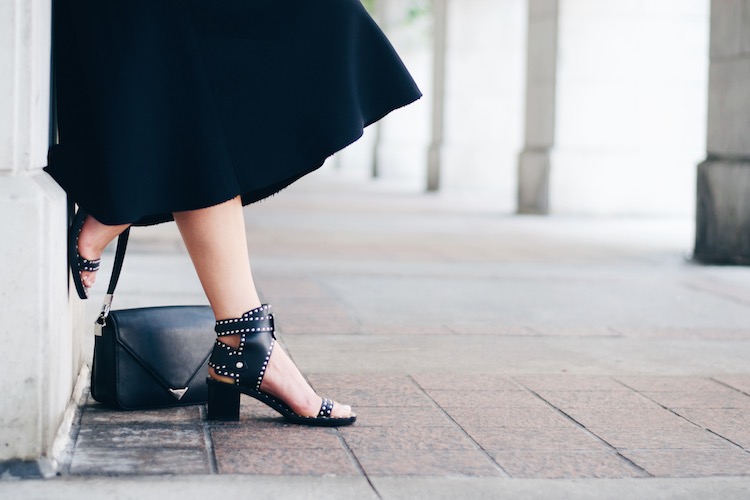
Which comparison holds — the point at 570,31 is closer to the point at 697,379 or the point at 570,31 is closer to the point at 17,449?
the point at 697,379

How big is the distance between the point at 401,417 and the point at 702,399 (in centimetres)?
105

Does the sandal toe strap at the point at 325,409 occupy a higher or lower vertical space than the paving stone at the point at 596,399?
higher

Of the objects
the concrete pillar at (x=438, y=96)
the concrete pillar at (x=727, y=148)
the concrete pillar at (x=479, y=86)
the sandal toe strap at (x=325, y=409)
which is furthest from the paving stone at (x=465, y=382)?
the concrete pillar at (x=438, y=96)

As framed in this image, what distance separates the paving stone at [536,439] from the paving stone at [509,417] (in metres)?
0.07

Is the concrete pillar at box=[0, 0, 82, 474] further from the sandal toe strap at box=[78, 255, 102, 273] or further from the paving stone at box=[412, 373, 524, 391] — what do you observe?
the paving stone at box=[412, 373, 524, 391]

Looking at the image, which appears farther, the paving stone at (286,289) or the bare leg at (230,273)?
the paving stone at (286,289)

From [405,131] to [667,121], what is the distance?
1130cm

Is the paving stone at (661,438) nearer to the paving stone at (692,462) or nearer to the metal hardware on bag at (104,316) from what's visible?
the paving stone at (692,462)

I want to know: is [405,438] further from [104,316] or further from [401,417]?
[104,316]

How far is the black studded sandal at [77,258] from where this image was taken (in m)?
3.30

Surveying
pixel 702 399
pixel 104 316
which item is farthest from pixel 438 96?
pixel 104 316

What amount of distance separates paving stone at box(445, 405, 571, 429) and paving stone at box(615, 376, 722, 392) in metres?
0.53

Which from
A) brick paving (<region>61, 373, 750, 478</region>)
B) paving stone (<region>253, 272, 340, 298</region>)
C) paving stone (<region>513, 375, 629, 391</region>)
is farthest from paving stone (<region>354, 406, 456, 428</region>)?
paving stone (<region>253, 272, 340, 298</region>)

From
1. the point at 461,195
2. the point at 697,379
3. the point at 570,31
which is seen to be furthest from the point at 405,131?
the point at 697,379
